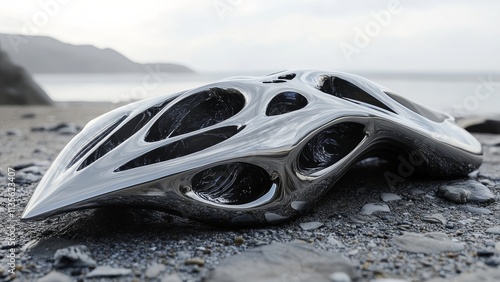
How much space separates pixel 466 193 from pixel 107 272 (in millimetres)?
2417

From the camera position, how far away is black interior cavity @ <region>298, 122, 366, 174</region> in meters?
3.01

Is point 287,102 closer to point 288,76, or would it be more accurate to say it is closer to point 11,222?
point 288,76

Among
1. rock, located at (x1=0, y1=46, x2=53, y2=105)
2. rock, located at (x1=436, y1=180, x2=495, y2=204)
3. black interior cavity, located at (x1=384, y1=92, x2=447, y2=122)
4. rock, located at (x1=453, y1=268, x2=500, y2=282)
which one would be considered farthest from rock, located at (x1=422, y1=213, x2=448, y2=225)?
rock, located at (x1=0, y1=46, x2=53, y2=105)

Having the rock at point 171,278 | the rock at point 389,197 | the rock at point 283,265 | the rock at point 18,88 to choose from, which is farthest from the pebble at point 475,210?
the rock at point 18,88

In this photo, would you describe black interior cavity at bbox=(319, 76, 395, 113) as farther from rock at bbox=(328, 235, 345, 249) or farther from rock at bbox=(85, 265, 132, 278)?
rock at bbox=(85, 265, 132, 278)

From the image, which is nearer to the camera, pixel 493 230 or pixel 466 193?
pixel 493 230

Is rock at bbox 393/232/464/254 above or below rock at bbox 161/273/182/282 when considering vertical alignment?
below

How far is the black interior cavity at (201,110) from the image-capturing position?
3045 millimetres

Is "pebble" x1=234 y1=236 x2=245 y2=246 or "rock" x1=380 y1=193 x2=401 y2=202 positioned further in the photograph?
"rock" x1=380 y1=193 x2=401 y2=202

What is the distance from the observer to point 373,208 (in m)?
3.02

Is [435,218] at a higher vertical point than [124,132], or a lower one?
lower

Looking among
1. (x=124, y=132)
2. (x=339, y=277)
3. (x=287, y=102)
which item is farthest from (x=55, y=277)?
(x=287, y=102)

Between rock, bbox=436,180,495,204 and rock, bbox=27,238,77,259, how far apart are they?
2.42m

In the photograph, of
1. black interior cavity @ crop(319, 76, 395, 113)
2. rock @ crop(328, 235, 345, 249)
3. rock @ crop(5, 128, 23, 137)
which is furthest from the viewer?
rock @ crop(5, 128, 23, 137)
